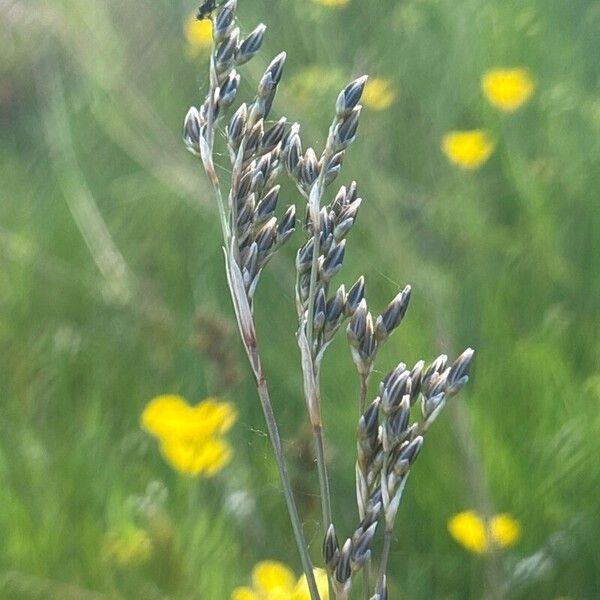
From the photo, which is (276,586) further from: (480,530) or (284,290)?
(284,290)

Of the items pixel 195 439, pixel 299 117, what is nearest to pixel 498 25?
pixel 299 117

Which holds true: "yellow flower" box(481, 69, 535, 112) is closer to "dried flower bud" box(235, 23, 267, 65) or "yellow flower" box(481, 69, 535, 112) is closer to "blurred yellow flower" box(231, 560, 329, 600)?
"blurred yellow flower" box(231, 560, 329, 600)

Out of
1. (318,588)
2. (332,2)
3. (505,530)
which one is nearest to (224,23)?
(318,588)

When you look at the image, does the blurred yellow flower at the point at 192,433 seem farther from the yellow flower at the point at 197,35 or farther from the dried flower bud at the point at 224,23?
the yellow flower at the point at 197,35

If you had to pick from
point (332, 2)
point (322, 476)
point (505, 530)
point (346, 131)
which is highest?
point (346, 131)

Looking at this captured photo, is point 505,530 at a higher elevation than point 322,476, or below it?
below
